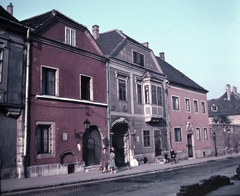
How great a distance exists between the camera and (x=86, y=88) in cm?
1898

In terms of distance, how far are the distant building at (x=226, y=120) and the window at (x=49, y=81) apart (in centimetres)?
2405

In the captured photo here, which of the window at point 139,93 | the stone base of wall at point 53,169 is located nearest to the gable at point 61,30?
the window at point 139,93

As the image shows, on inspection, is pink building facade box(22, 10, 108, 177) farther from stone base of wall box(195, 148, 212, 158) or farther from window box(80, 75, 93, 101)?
stone base of wall box(195, 148, 212, 158)

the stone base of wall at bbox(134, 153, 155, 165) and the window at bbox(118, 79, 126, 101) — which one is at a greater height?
the window at bbox(118, 79, 126, 101)

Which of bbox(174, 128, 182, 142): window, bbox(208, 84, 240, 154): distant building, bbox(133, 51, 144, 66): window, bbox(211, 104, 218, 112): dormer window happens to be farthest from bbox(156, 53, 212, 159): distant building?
bbox(211, 104, 218, 112): dormer window

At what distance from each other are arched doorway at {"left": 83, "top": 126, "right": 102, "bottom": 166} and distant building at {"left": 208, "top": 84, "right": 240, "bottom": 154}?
20133 millimetres

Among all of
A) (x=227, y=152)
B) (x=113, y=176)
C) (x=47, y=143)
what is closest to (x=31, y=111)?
(x=47, y=143)

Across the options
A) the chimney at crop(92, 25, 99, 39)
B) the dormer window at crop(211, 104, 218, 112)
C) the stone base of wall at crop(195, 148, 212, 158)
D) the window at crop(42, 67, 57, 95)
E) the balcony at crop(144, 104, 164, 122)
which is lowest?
the stone base of wall at crop(195, 148, 212, 158)

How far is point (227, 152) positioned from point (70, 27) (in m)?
28.5

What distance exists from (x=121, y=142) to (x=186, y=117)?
36.6ft

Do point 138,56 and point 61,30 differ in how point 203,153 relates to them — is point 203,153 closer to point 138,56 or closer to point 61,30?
point 138,56

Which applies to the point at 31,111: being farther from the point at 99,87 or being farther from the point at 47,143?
the point at 99,87

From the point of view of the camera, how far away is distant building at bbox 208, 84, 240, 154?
35250mm

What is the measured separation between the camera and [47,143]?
15578mm
